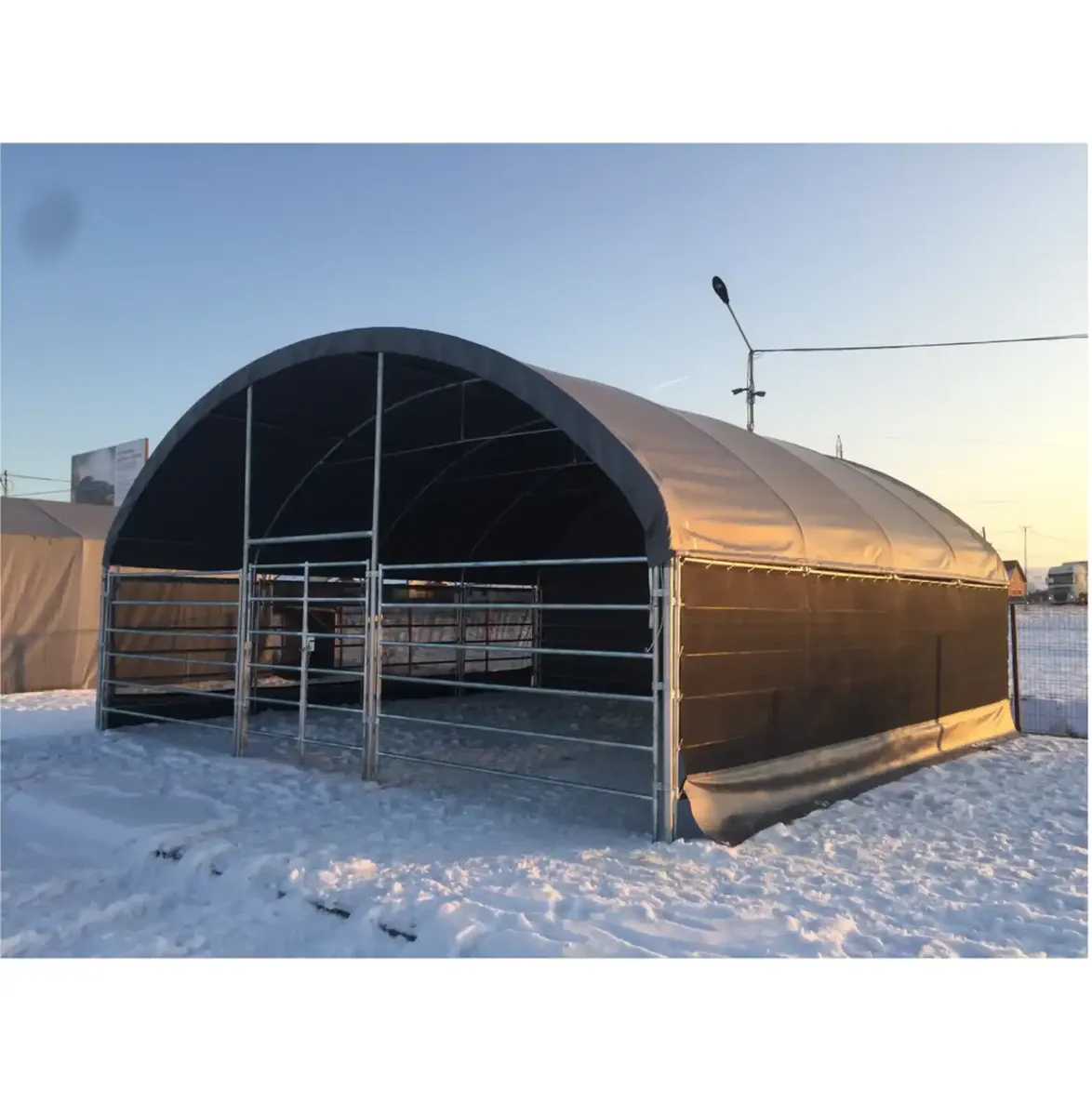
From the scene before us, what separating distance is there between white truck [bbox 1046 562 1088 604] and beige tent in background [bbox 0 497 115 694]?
40075mm

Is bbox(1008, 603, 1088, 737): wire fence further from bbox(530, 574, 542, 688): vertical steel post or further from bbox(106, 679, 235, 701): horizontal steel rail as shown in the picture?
bbox(106, 679, 235, 701): horizontal steel rail

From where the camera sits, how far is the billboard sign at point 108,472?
20.9 meters

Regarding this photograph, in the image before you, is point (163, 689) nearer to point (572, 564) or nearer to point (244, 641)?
point (244, 641)

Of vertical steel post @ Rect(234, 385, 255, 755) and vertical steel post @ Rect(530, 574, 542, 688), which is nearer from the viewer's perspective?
vertical steel post @ Rect(234, 385, 255, 755)

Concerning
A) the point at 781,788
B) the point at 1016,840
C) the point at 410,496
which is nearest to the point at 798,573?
the point at 781,788

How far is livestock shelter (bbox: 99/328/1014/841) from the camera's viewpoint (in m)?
5.57

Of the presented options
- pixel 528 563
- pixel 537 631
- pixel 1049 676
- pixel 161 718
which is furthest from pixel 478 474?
pixel 1049 676

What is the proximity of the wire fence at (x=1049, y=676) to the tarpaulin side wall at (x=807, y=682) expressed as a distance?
4.25 feet

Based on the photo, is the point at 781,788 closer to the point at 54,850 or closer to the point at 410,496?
the point at 54,850

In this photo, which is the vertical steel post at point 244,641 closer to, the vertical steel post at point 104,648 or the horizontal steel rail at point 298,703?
the horizontal steel rail at point 298,703

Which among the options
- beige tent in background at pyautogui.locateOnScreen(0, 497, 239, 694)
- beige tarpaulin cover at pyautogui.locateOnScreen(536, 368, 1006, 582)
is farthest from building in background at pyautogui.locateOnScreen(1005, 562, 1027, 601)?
beige tent in background at pyautogui.locateOnScreen(0, 497, 239, 694)

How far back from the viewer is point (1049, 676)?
49.5 ft

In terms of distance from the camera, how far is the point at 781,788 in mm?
6098

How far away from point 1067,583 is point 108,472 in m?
42.5
